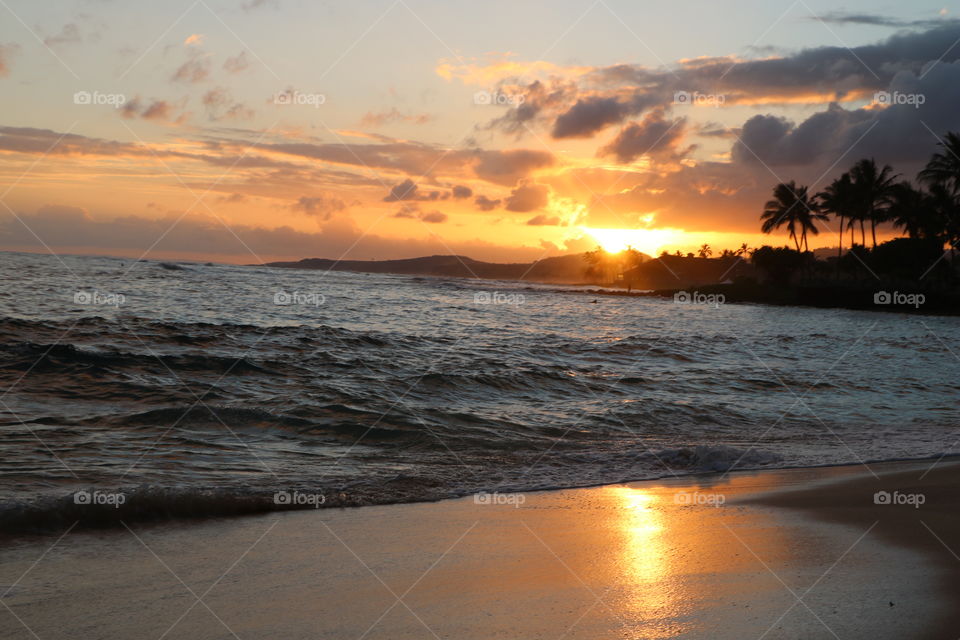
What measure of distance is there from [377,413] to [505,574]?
6184 mm

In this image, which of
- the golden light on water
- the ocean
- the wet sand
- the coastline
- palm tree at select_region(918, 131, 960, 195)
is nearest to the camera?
the wet sand

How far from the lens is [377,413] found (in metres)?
10.8

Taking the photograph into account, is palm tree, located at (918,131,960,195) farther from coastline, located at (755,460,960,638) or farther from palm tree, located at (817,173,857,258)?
coastline, located at (755,460,960,638)

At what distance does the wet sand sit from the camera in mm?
3986

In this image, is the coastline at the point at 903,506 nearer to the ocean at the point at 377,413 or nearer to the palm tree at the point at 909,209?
the ocean at the point at 377,413

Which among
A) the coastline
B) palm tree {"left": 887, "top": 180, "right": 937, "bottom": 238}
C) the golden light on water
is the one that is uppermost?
palm tree {"left": 887, "top": 180, "right": 937, "bottom": 238}

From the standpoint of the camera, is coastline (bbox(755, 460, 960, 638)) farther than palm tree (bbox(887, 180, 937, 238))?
No

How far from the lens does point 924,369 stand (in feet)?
66.9

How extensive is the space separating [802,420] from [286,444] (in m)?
8.55

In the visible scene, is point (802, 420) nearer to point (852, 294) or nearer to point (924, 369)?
point (924, 369)

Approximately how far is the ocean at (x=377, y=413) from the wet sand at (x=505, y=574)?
98 centimetres

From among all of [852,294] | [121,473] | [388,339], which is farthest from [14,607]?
[852,294]

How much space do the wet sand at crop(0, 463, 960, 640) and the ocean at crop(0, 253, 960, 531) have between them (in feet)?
3.22

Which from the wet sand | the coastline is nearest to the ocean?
the wet sand
